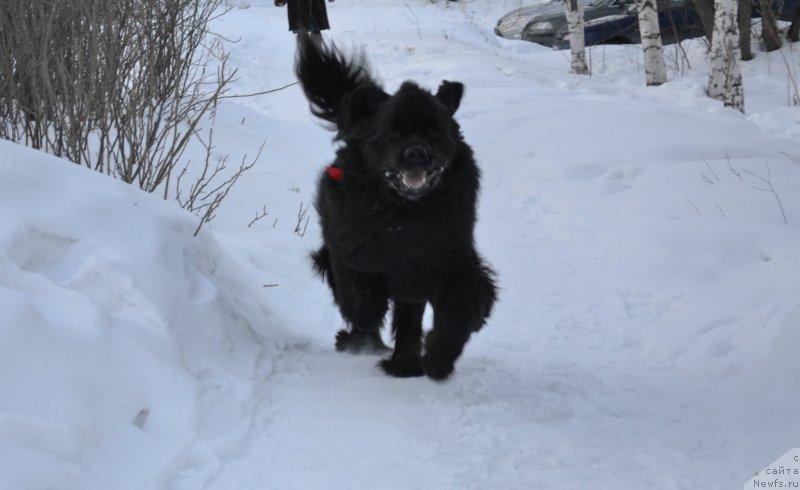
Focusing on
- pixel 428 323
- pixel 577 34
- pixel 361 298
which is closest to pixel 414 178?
pixel 361 298

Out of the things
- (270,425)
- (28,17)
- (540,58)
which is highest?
(28,17)

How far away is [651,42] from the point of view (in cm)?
1253

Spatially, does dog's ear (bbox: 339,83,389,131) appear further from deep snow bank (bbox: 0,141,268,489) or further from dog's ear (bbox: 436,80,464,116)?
deep snow bank (bbox: 0,141,268,489)

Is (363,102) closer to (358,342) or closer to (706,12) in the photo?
(358,342)

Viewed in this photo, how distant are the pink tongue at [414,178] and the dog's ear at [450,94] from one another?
52 cm

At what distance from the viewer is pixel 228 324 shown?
421 cm

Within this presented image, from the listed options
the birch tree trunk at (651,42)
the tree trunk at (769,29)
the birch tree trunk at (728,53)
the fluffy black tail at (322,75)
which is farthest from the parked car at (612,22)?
the fluffy black tail at (322,75)

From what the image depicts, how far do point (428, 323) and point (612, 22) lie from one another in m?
A: 13.3

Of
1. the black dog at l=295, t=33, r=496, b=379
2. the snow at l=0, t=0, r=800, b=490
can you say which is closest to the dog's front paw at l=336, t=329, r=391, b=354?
the snow at l=0, t=0, r=800, b=490

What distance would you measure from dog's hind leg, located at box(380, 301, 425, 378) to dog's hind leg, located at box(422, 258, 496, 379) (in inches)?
6.6

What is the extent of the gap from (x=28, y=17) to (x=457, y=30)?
16.3 meters

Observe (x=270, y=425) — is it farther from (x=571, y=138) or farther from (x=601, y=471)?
(x=571, y=138)

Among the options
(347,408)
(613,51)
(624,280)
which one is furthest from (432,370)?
(613,51)

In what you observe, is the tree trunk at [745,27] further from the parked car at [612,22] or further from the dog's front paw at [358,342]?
the dog's front paw at [358,342]
